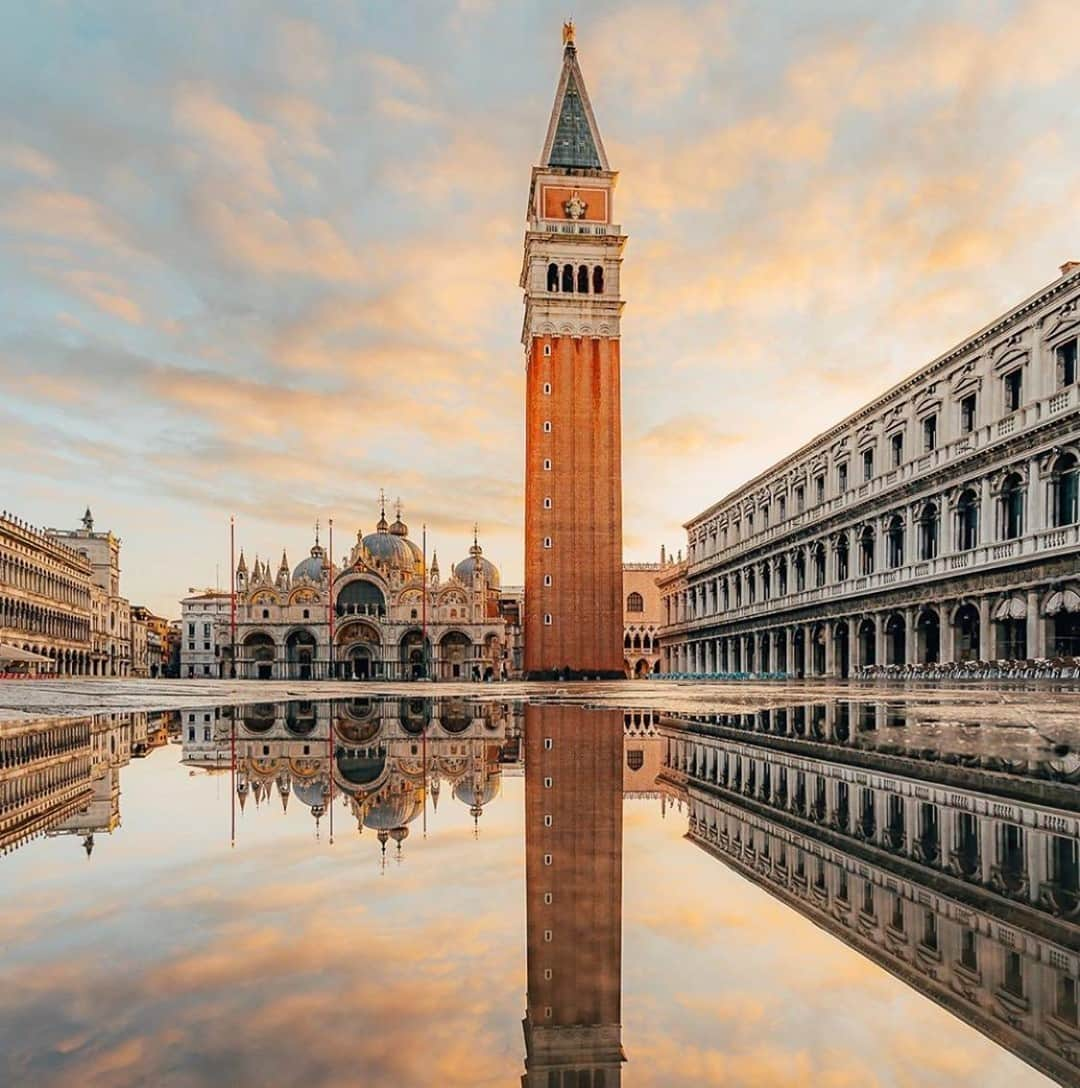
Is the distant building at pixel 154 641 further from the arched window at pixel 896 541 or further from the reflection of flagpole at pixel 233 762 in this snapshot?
the reflection of flagpole at pixel 233 762

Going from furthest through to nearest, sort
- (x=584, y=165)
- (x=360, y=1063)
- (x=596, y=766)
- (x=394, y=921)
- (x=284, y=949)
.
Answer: (x=584, y=165) < (x=596, y=766) < (x=394, y=921) < (x=284, y=949) < (x=360, y=1063)

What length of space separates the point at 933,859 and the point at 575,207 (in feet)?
209

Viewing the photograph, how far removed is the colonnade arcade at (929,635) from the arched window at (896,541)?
2.03m

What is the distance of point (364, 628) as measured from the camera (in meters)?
85.2

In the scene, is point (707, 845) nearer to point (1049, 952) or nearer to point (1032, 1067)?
point (1049, 952)

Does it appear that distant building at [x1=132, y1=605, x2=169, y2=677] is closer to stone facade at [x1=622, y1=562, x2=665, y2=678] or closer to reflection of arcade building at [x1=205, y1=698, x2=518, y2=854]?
stone facade at [x1=622, y1=562, x2=665, y2=678]

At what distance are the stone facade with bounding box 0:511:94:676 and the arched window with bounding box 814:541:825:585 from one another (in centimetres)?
4445

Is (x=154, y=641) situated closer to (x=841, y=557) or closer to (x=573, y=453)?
(x=573, y=453)

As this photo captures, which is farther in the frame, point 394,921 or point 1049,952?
point 394,921

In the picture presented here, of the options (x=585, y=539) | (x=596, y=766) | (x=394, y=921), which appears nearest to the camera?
(x=394, y=921)

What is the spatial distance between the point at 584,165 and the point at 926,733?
203 ft

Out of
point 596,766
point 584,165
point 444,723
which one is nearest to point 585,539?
point 584,165

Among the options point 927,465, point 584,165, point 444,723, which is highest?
point 584,165

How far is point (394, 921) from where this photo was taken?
262cm
